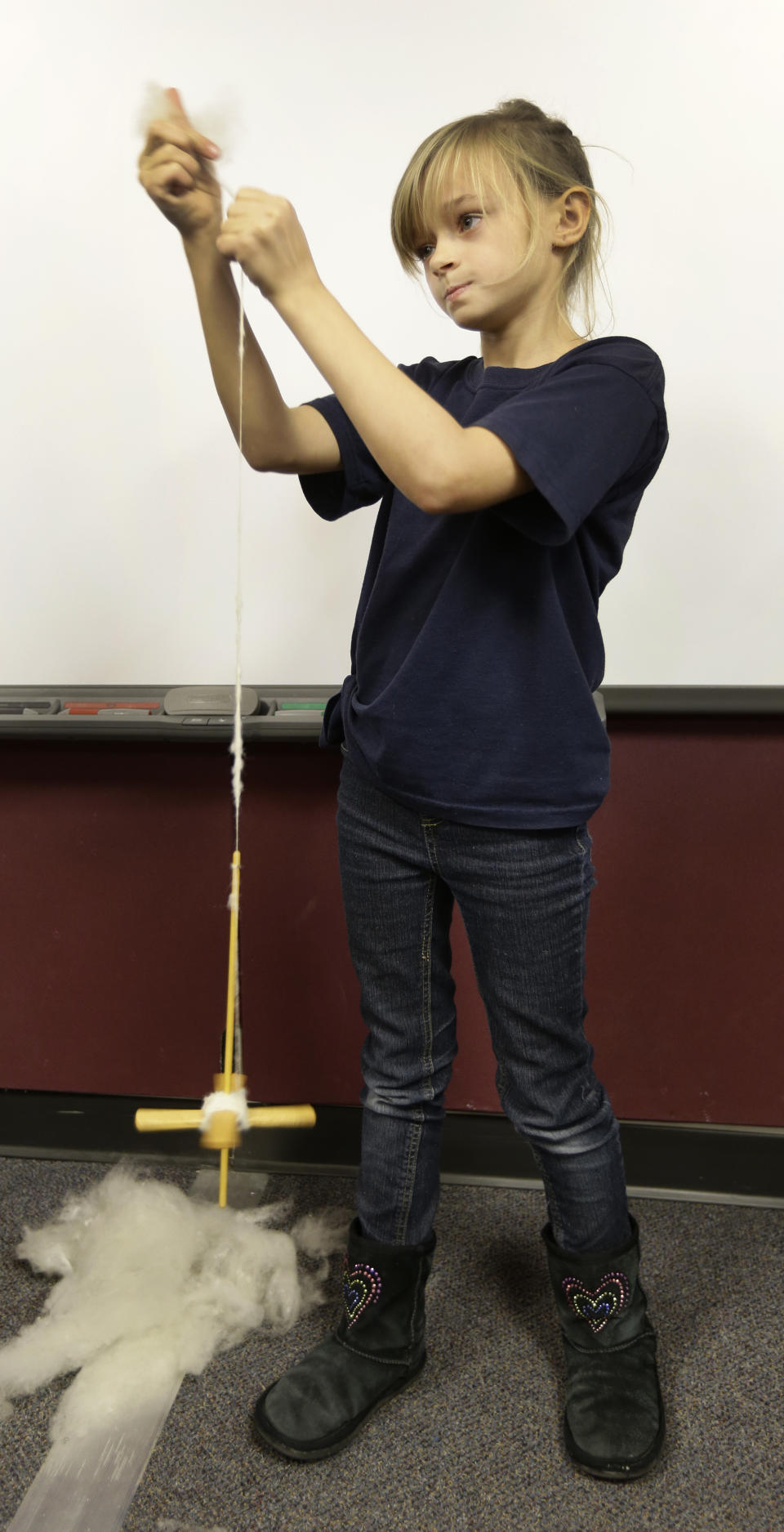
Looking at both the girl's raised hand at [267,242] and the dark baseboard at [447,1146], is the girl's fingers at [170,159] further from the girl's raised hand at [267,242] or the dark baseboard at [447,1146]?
the dark baseboard at [447,1146]

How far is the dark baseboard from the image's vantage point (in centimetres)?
125

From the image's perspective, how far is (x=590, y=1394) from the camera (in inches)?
35.5

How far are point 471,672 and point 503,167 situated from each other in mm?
358

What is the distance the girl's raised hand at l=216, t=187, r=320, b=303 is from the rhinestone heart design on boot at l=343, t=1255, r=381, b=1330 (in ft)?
2.62

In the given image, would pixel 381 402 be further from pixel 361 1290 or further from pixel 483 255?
pixel 361 1290

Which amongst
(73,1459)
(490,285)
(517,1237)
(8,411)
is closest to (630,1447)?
(517,1237)

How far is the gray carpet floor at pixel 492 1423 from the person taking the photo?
2.74 feet

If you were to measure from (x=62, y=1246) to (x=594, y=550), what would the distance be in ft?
3.01

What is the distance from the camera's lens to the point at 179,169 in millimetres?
685

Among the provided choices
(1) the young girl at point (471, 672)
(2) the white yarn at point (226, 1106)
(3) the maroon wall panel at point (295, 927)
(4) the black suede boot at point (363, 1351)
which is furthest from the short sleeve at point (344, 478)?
(4) the black suede boot at point (363, 1351)

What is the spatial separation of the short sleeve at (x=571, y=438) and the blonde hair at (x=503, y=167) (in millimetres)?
129

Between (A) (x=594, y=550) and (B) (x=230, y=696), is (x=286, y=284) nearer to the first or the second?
(A) (x=594, y=550)

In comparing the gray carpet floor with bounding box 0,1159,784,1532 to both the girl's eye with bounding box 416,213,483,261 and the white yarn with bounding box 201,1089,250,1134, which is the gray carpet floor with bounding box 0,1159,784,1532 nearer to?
the white yarn with bounding box 201,1089,250,1134

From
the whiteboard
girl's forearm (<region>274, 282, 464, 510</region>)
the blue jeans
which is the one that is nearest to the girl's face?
girl's forearm (<region>274, 282, 464, 510</region>)
